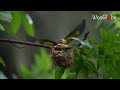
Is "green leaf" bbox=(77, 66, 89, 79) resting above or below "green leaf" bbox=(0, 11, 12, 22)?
below

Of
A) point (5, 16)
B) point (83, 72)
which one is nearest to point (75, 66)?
point (83, 72)

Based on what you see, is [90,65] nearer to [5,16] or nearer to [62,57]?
[62,57]

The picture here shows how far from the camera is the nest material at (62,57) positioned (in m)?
1.40

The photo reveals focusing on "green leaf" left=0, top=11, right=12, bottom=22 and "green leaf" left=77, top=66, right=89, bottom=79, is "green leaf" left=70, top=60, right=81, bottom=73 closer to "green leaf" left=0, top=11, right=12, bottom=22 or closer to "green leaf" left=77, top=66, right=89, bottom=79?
"green leaf" left=77, top=66, right=89, bottom=79

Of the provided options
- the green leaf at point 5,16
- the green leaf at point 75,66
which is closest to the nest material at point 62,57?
the green leaf at point 75,66

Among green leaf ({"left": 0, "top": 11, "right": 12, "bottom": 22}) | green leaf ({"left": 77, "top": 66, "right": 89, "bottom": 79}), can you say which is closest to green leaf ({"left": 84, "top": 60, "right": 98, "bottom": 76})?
green leaf ({"left": 77, "top": 66, "right": 89, "bottom": 79})

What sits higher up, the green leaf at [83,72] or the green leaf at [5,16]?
the green leaf at [5,16]

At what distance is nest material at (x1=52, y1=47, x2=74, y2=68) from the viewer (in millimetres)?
1396

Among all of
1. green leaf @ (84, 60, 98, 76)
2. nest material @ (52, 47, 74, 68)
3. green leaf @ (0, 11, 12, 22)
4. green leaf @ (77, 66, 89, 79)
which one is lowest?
green leaf @ (77, 66, 89, 79)

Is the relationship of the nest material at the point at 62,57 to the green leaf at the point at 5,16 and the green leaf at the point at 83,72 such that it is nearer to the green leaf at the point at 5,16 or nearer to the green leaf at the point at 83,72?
the green leaf at the point at 83,72
